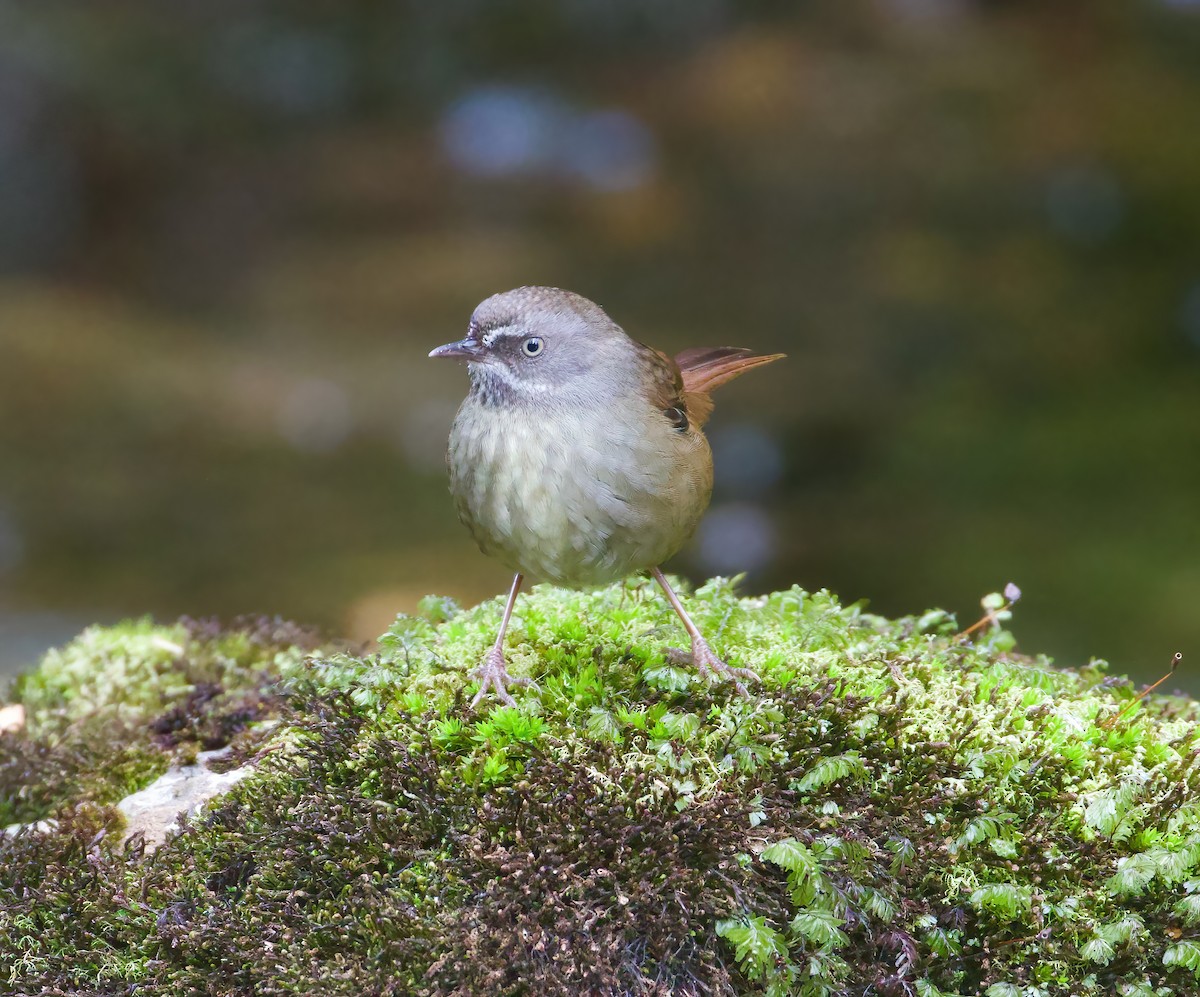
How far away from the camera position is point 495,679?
2.92 meters

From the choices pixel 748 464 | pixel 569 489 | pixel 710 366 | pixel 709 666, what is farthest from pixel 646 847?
pixel 748 464

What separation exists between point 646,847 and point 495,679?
2.16 ft

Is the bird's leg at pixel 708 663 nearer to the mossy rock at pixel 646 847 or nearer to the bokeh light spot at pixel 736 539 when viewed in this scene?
the mossy rock at pixel 646 847

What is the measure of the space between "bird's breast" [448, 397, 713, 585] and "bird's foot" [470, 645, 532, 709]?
0.25m

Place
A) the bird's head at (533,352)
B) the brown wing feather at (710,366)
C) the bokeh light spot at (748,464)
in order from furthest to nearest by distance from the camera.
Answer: the bokeh light spot at (748,464)
the brown wing feather at (710,366)
the bird's head at (533,352)

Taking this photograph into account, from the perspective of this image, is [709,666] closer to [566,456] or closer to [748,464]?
[566,456]

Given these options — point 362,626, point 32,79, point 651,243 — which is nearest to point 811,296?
point 651,243

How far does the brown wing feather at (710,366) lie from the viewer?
3740 mm

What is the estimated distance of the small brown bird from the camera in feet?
9.48

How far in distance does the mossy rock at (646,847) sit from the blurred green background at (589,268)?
15.4 feet

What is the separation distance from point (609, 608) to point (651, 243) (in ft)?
18.8

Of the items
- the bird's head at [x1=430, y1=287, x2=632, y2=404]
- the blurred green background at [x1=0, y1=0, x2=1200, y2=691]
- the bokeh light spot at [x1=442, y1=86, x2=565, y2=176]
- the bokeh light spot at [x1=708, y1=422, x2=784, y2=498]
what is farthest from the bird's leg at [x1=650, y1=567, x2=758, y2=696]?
the bokeh light spot at [x1=442, y1=86, x2=565, y2=176]

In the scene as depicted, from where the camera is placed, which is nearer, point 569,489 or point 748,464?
point 569,489

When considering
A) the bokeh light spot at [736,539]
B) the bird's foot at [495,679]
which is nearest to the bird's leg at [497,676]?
the bird's foot at [495,679]
